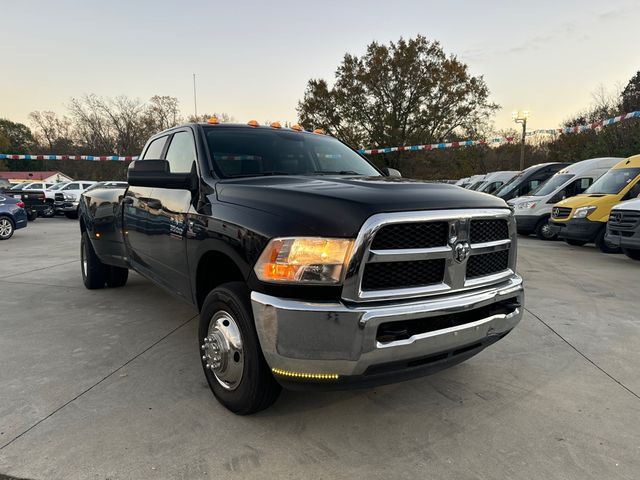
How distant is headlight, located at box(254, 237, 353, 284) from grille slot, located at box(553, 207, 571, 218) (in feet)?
34.4

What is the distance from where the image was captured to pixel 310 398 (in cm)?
291

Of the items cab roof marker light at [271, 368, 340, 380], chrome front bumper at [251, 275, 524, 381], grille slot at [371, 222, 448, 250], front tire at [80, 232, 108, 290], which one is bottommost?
front tire at [80, 232, 108, 290]

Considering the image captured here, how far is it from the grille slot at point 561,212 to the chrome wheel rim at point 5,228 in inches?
583

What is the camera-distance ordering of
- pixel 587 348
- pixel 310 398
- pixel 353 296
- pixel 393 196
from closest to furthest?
pixel 353 296 → pixel 393 196 → pixel 310 398 → pixel 587 348

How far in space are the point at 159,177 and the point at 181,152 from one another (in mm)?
735

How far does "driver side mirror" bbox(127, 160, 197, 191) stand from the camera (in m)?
3.05

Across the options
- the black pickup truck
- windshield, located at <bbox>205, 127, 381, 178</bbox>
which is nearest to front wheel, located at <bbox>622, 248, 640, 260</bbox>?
windshield, located at <bbox>205, 127, 381, 178</bbox>

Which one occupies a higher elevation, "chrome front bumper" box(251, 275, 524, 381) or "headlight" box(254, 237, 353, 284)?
"headlight" box(254, 237, 353, 284)

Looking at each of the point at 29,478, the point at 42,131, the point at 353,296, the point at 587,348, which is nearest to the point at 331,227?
the point at 353,296

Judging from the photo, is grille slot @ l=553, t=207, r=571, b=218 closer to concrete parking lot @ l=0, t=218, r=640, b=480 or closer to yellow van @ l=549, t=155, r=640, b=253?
yellow van @ l=549, t=155, r=640, b=253

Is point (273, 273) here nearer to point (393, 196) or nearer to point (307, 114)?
point (393, 196)

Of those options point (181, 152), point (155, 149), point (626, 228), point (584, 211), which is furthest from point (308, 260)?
point (584, 211)

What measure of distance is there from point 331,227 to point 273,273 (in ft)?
1.22

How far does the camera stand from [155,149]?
4.41m
